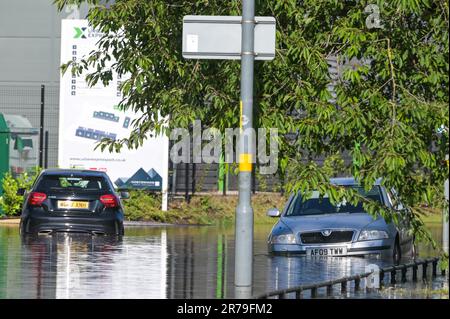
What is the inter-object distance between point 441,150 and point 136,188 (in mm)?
18327

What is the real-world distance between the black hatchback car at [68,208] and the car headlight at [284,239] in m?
4.34

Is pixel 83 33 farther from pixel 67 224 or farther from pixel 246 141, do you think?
pixel 246 141

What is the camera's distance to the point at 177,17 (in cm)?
1752

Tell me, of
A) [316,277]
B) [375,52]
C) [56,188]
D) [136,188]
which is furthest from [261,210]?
[375,52]

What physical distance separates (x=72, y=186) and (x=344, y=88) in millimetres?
9729

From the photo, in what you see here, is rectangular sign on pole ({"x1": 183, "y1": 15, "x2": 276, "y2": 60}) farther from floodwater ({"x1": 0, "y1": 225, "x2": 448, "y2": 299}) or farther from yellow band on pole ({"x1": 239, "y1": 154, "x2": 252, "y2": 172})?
floodwater ({"x1": 0, "y1": 225, "x2": 448, "y2": 299})

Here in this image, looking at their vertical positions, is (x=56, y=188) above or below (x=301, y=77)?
below

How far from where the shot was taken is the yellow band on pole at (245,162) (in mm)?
15359

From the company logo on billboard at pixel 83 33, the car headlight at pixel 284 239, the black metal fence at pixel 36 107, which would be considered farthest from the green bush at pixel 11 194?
the car headlight at pixel 284 239

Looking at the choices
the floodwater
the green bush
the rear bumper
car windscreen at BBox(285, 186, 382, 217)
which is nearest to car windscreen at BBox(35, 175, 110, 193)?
the rear bumper

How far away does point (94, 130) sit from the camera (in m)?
33.2

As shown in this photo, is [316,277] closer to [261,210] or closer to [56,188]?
[56,188]

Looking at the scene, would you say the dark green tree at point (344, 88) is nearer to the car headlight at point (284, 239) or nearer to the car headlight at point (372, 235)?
the car headlight at point (372, 235)
